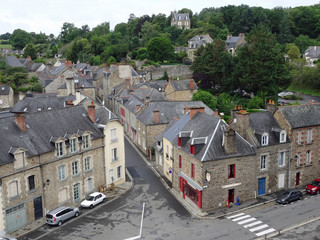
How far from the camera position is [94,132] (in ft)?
106

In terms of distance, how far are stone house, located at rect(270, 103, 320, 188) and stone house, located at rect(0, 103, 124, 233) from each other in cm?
1588

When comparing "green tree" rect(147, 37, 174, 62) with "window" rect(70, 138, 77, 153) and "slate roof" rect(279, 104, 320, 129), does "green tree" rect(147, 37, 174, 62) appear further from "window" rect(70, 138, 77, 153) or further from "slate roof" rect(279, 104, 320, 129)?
"window" rect(70, 138, 77, 153)

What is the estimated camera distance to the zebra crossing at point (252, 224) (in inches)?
1003

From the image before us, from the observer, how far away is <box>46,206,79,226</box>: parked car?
26850 millimetres

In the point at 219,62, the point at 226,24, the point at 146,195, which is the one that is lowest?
the point at 146,195

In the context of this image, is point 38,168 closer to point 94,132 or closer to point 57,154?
point 57,154

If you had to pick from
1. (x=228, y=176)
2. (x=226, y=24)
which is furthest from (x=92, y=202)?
(x=226, y=24)

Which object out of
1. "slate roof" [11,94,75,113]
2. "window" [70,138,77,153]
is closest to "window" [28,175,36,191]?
"window" [70,138,77,153]

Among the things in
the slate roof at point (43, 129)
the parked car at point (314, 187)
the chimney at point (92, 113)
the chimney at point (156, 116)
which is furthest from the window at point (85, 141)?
the parked car at point (314, 187)

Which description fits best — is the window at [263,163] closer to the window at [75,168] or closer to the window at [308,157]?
the window at [308,157]

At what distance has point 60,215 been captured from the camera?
27.2 m

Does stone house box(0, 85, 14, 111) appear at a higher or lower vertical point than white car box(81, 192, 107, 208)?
higher

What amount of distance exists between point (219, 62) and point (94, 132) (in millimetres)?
43495

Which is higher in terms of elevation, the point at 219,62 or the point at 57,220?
the point at 219,62
